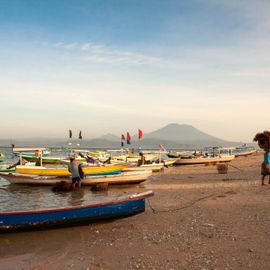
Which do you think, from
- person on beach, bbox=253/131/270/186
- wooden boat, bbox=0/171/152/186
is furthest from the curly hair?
wooden boat, bbox=0/171/152/186

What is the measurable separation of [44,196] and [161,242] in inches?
465

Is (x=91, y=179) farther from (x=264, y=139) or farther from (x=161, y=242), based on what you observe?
(x=161, y=242)

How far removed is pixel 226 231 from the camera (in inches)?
414

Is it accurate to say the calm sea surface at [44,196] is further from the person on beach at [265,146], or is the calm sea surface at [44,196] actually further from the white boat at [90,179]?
the person on beach at [265,146]

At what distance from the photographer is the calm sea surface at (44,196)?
17.2 meters

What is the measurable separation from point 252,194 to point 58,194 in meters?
11.2

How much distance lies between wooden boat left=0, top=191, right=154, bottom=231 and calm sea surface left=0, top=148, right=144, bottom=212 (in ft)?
15.0

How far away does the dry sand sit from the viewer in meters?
8.38

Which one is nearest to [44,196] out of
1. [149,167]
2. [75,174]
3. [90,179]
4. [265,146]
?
[75,174]

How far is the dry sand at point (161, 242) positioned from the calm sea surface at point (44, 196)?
5.09 meters

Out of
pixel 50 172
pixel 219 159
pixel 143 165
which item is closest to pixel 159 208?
pixel 50 172

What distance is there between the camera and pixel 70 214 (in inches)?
469

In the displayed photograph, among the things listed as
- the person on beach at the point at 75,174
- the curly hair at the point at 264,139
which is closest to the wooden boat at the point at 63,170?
the person on beach at the point at 75,174

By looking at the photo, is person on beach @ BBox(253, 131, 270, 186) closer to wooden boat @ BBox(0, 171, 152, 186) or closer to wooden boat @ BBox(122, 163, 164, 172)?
wooden boat @ BBox(0, 171, 152, 186)
